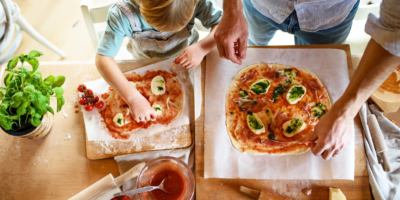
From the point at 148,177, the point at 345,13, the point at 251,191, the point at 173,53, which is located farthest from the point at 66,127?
the point at 345,13

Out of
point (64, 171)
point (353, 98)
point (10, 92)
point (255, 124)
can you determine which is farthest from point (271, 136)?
point (10, 92)

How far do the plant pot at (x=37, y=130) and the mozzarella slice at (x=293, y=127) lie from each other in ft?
3.91

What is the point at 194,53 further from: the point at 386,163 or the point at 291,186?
the point at 386,163

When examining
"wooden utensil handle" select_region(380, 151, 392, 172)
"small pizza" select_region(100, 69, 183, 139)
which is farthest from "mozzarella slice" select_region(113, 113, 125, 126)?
"wooden utensil handle" select_region(380, 151, 392, 172)

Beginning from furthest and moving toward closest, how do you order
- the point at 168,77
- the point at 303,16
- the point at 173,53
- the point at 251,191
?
the point at 173,53, the point at 168,77, the point at 303,16, the point at 251,191

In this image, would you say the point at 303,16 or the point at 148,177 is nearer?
the point at 148,177

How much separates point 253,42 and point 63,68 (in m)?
1.22

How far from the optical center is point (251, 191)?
1.17m

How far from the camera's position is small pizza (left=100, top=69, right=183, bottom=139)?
52.1 inches

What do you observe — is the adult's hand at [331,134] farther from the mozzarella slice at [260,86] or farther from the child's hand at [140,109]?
the child's hand at [140,109]

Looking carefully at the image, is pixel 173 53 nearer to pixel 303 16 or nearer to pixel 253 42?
pixel 253 42

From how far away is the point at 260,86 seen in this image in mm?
1381

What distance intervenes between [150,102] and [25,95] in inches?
22.4

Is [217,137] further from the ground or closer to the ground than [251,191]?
further from the ground
